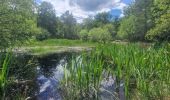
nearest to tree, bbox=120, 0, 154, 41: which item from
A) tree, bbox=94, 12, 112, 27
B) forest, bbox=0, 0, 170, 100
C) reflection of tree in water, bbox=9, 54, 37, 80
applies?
forest, bbox=0, 0, 170, 100

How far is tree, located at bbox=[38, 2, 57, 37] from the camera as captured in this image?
10488 centimetres

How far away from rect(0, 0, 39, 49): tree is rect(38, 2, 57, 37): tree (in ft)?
279

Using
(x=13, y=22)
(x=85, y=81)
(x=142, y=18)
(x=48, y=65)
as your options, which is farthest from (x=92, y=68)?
(x=142, y=18)

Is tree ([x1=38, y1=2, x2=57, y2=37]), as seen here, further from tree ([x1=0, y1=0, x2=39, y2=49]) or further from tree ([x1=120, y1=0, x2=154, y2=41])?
tree ([x1=0, y1=0, x2=39, y2=49])

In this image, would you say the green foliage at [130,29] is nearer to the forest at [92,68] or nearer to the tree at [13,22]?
the forest at [92,68]

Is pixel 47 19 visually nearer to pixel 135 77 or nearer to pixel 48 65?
pixel 48 65

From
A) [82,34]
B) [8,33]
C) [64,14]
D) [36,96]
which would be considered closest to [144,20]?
[8,33]

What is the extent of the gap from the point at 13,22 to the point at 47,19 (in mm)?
88845

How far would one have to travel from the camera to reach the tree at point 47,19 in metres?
105

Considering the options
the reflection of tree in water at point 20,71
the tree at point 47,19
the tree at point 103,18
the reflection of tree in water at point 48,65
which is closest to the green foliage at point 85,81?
the reflection of tree in water at point 20,71

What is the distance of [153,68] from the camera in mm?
10570

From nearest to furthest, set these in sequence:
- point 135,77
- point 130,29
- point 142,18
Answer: point 135,77
point 142,18
point 130,29

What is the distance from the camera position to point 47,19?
105938 mm

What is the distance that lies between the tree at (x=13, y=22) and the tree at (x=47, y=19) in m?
85.0
